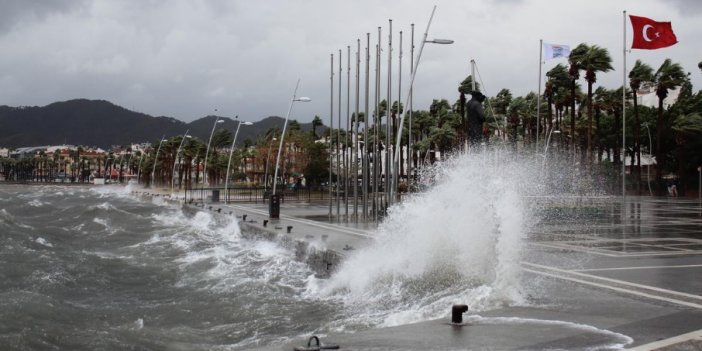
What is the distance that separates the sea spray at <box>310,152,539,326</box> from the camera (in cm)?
1165

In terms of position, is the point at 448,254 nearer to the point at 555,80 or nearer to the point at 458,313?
the point at 458,313

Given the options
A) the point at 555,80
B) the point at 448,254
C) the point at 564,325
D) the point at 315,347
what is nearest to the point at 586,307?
the point at 564,325

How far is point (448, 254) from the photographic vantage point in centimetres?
1366

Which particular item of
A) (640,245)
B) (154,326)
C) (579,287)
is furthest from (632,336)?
(640,245)

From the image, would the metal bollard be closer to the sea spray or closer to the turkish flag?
the sea spray

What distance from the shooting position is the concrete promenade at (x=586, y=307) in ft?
25.0

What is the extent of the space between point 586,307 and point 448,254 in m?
4.08

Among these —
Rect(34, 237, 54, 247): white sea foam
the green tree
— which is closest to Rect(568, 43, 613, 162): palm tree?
the green tree

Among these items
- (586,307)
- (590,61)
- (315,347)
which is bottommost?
(586,307)

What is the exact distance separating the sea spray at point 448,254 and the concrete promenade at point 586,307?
0.82 meters

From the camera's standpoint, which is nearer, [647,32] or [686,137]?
[647,32]

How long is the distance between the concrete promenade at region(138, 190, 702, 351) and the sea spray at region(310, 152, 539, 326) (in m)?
0.82

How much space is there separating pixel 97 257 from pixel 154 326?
1183cm

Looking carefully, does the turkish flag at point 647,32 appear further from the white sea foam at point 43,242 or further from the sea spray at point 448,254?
the white sea foam at point 43,242
